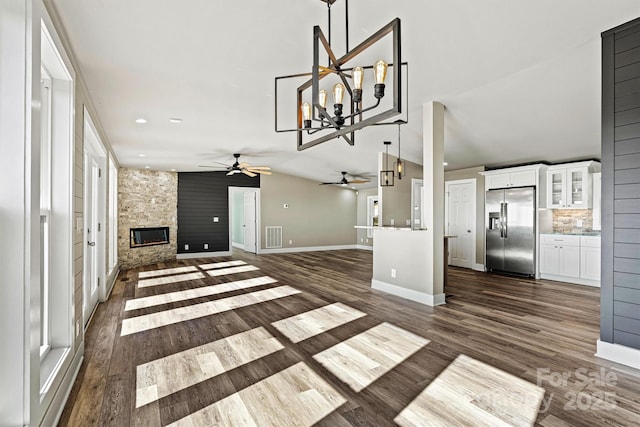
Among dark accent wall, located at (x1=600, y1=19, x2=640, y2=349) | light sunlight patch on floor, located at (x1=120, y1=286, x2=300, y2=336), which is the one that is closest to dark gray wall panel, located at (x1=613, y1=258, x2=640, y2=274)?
dark accent wall, located at (x1=600, y1=19, x2=640, y2=349)

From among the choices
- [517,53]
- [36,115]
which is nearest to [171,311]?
[36,115]

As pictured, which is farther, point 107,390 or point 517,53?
point 517,53

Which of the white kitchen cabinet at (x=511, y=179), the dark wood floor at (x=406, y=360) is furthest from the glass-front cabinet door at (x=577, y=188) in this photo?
the dark wood floor at (x=406, y=360)

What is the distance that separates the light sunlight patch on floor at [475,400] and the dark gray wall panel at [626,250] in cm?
138

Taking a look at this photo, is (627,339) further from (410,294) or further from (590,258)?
(590,258)

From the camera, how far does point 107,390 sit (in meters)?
2.23

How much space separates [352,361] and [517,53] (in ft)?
10.3

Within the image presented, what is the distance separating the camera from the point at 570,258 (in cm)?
576

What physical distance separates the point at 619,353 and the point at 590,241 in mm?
3657

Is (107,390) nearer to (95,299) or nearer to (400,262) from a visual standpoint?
(95,299)

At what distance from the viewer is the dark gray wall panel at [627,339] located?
259 centimetres

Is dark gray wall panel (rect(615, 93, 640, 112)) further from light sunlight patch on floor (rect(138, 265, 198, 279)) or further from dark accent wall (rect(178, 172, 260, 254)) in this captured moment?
dark accent wall (rect(178, 172, 260, 254))

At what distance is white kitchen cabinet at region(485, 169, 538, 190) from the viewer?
6.23 meters

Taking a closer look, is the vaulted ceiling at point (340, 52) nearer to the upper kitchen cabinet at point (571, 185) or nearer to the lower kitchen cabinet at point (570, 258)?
the upper kitchen cabinet at point (571, 185)
